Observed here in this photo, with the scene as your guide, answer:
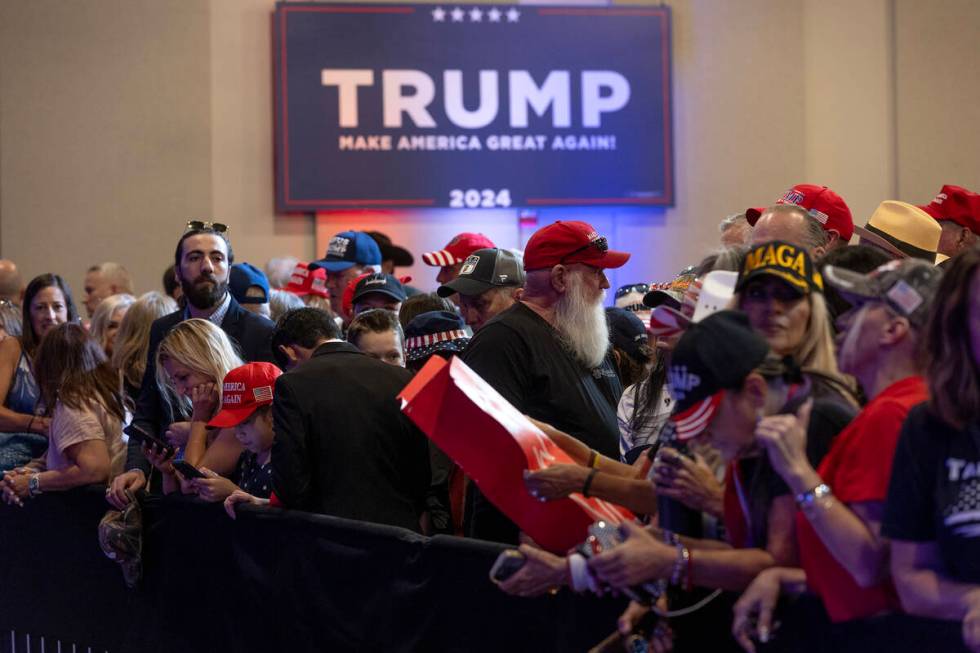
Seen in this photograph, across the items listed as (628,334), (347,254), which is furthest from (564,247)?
(347,254)

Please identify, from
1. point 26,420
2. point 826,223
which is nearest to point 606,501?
point 826,223

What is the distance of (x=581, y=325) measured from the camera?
4.45m

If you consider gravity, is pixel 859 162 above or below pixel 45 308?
above

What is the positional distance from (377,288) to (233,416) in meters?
2.03

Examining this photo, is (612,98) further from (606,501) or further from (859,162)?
(606,501)

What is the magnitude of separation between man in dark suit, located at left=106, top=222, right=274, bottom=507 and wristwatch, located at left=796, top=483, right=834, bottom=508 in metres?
3.28

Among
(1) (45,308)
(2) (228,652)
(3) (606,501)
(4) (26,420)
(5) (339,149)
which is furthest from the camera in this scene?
(5) (339,149)

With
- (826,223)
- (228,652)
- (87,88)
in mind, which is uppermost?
(87,88)

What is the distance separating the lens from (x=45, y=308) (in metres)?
7.71

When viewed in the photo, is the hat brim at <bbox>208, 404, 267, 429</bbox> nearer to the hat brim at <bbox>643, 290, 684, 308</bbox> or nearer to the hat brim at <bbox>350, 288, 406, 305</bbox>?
the hat brim at <bbox>643, 290, 684, 308</bbox>

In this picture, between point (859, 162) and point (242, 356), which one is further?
point (859, 162)

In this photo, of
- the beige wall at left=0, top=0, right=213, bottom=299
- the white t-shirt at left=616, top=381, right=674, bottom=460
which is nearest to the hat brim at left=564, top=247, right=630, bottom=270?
the white t-shirt at left=616, top=381, right=674, bottom=460

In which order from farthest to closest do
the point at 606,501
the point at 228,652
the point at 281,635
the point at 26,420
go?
1. the point at 26,420
2. the point at 228,652
3. the point at 281,635
4. the point at 606,501

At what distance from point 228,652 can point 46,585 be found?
1.48 m
